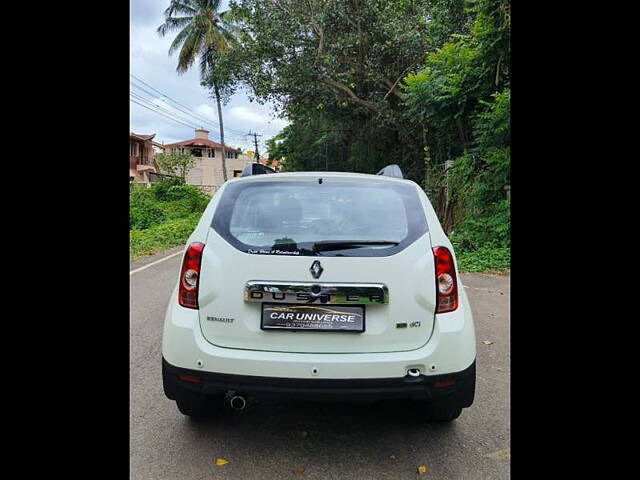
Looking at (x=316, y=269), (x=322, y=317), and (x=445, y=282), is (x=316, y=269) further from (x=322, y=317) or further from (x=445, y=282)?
(x=445, y=282)

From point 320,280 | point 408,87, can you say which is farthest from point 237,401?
point 408,87

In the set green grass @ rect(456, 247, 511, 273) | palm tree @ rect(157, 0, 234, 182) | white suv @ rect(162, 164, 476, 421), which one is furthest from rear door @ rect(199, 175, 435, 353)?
palm tree @ rect(157, 0, 234, 182)

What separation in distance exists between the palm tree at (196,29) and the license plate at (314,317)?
30102 mm

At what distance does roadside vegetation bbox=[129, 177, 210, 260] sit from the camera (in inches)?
542

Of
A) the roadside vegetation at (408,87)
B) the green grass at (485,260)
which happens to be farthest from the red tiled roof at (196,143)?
the green grass at (485,260)

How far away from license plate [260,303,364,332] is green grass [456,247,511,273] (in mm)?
6513

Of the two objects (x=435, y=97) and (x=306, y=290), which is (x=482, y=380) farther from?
(x=435, y=97)

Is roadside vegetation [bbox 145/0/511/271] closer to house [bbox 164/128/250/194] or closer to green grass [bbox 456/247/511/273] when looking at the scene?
green grass [bbox 456/247/511/273]

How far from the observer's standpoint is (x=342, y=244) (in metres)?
2.38

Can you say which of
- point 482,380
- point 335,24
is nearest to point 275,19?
point 335,24

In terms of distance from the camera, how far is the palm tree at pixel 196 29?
2948 cm
